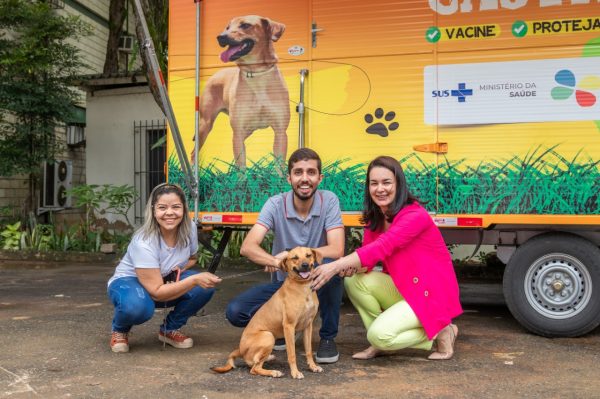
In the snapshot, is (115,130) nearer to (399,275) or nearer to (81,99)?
(81,99)

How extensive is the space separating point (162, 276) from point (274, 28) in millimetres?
2440

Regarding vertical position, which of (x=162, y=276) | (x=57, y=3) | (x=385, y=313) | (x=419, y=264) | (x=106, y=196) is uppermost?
(x=57, y=3)

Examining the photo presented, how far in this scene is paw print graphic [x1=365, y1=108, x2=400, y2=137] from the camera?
5.05m

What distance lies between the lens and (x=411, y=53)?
5055 millimetres

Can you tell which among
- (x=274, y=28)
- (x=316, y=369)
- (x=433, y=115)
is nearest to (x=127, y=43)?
(x=274, y=28)

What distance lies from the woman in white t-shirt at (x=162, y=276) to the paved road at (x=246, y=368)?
21 centimetres

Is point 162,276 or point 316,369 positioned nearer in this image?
point 316,369

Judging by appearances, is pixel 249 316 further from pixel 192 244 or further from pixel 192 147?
pixel 192 147

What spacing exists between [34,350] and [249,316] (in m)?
1.54

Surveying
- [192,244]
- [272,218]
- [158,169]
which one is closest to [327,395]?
[272,218]

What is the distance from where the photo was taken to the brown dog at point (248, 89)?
17.7 feet

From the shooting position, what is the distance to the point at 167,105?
5.14 meters

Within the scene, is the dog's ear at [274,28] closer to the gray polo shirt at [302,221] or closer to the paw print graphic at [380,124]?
the paw print graphic at [380,124]

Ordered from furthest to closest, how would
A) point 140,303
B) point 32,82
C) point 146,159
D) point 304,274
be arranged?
point 146,159 < point 32,82 < point 140,303 < point 304,274
